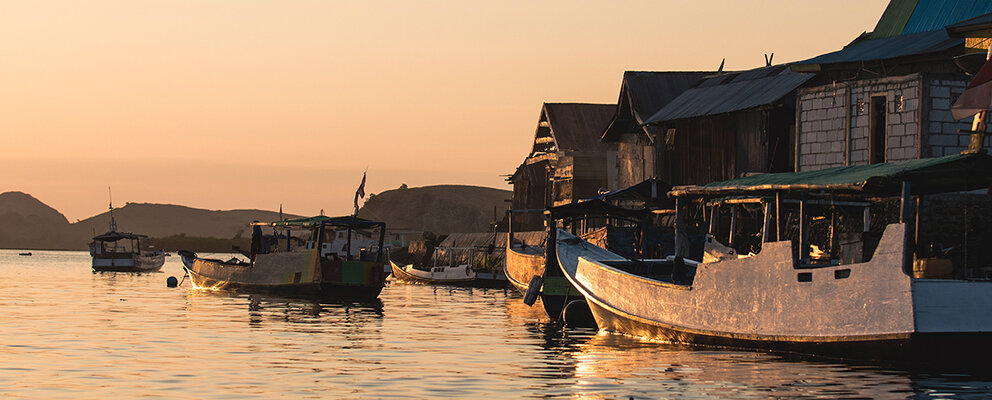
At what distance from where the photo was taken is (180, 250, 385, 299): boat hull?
1690 inches

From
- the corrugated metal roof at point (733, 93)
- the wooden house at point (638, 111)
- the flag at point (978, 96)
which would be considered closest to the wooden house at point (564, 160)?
the wooden house at point (638, 111)

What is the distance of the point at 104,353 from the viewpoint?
22656 millimetres

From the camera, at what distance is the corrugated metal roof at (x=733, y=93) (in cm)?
→ 4062

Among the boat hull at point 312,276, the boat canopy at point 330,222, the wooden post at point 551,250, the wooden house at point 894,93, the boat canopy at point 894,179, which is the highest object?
the wooden house at point 894,93

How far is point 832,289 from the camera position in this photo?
1938 cm

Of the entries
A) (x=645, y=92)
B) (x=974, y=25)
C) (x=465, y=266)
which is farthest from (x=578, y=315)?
(x=465, y=266)

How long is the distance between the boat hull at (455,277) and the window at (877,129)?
102 ft

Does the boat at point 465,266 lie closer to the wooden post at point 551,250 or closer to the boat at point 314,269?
the boat at point 314,269

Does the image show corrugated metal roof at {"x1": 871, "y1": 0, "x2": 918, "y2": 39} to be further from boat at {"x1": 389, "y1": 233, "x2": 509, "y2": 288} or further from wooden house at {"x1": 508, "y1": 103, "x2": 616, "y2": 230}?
boat at {"x1": 389, "y1": 233, "x2": 509, "y2": 288}

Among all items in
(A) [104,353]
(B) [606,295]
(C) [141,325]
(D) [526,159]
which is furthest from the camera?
(D) [526,159]

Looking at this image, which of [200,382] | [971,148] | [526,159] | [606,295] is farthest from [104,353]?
[526,159]

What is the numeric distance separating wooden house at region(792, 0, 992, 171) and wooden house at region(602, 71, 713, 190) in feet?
45.9

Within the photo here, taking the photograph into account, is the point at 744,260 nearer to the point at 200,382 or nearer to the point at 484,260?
the point at 200,382

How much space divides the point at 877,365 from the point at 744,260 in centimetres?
307
